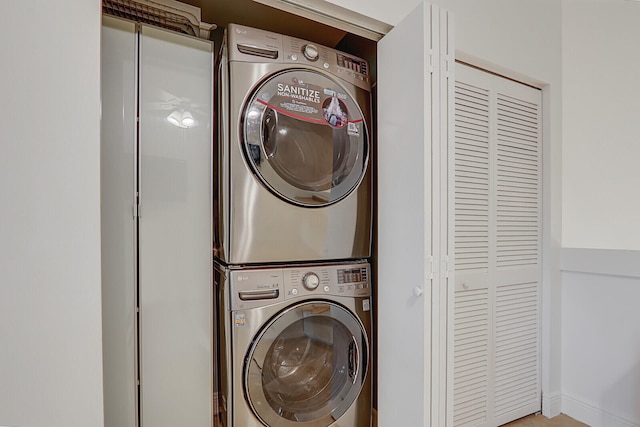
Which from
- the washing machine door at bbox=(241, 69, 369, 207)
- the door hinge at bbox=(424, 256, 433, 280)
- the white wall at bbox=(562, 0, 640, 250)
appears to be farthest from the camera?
the white wall at bbox=(562, 0, 640, 250)

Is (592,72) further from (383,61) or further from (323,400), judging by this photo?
(323,400)

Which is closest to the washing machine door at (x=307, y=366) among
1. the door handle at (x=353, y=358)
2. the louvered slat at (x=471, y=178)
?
the door handle at (x=353, y=358)

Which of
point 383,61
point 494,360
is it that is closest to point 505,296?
point 494,360

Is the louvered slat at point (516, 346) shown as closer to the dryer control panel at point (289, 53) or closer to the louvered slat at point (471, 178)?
the louvered slat at point (471, 178)

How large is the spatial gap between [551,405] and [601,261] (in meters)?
0.94

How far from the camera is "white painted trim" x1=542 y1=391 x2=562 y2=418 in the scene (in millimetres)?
2084

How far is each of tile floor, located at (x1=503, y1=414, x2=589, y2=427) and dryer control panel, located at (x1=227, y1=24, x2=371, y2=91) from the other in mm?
2126

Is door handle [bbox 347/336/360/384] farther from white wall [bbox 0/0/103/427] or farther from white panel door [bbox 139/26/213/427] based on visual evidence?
white wall [bbox 0/0/103/427]

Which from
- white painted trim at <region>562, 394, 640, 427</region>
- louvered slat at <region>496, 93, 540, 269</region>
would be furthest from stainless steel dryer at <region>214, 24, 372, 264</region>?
white painted trim at <region>562, 394, 640, 427</region>

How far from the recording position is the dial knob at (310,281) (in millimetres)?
1534

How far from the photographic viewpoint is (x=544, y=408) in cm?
210

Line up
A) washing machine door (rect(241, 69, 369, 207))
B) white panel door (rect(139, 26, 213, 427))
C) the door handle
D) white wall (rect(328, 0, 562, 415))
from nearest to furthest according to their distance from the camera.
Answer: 1. white panel door (rect(139, 26, 213, 427))
2. washing machine door (rect(241, 69, 369, 207))
3. the door handle
4. white wall (rect(328, 0, 562, 415))

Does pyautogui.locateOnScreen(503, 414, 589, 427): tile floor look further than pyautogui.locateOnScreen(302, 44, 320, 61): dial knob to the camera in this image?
Yes

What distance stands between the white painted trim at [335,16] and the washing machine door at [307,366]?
4.10 feet
